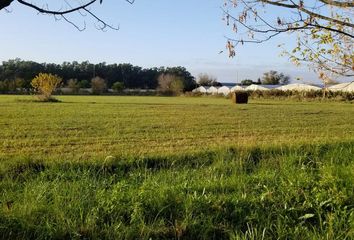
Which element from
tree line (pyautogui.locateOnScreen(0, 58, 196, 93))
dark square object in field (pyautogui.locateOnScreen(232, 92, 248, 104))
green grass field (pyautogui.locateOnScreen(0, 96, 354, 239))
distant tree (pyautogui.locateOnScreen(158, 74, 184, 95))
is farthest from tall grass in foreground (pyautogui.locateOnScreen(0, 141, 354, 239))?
tree line (pyautogui.locateOnScreen(0, 58, 196, 93))

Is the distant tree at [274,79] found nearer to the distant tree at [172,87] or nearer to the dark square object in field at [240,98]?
the distant tree at [172,87]

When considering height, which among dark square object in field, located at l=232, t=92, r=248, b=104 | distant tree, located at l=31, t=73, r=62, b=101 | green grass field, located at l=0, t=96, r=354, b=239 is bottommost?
dark square object in field, located at l=232, t=92, r=248, b=104

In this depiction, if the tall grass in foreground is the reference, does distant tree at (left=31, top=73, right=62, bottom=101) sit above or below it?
above

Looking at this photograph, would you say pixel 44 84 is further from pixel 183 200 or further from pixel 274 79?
pixel 274 79

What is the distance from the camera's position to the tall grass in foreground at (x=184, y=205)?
420 cm

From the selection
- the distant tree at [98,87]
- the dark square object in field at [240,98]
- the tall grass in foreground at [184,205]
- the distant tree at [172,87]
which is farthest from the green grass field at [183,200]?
the distant tree at [172,87]

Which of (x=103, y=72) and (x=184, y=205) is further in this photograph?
(x=103, y=72)

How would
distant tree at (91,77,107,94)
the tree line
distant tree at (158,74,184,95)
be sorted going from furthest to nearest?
the tree line < distant tree at (158,74,184,95) < distant tree at (91,77,107,94)

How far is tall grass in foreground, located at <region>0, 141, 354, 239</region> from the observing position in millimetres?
4203

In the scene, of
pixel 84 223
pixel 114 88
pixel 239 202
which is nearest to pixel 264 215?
pixel 239 202

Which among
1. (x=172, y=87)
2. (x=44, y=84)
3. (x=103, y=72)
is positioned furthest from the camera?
(x=103, y=72)

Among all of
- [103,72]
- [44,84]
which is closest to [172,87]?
[103,72]

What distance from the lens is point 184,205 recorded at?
4.83 meters

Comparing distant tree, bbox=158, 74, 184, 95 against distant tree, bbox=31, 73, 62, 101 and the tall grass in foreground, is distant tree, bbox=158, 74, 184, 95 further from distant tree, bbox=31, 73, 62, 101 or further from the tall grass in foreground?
the tall grass in foreground
